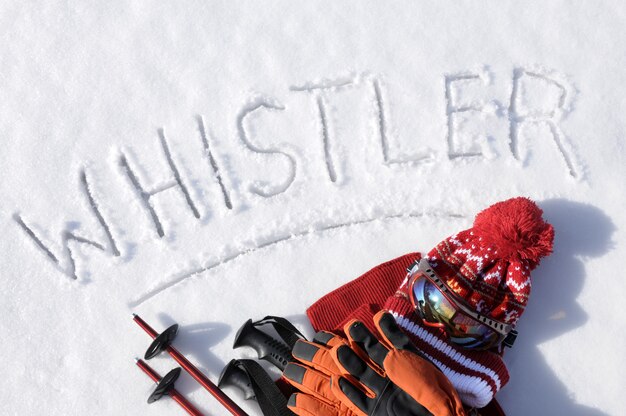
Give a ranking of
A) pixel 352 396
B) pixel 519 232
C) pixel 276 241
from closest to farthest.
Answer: pixel 352 396 < pixel 519 232 < pixel 276 241

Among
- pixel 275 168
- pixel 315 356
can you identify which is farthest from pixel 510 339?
pixel 275 168

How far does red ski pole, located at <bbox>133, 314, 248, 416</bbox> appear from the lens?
1.65 m

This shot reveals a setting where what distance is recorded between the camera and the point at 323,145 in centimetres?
185

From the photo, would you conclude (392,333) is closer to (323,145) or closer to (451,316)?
(451,316)

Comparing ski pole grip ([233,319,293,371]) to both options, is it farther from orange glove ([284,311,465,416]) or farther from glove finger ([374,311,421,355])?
glove finger ([374,311,421,355])

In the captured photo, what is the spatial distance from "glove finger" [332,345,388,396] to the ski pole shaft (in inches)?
18.6

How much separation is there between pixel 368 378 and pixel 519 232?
0.56 metres

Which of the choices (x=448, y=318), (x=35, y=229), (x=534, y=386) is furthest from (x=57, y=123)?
(x=534, y=386)

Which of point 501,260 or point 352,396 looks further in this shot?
point 501,260

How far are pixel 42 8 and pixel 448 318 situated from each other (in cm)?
161

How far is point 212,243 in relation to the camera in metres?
1.80

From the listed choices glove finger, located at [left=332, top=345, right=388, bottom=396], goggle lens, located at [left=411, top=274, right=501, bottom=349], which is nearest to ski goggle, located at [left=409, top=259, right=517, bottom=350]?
goggle lens, located at [left=411, top=274, right=501, bottom=349]

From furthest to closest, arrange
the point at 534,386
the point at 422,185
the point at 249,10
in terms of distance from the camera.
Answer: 1. the point at 249,10
2. the point at 422,185
3. the point at 534,386

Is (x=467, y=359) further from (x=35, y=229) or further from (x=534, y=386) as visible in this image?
(x=35, y=229)
